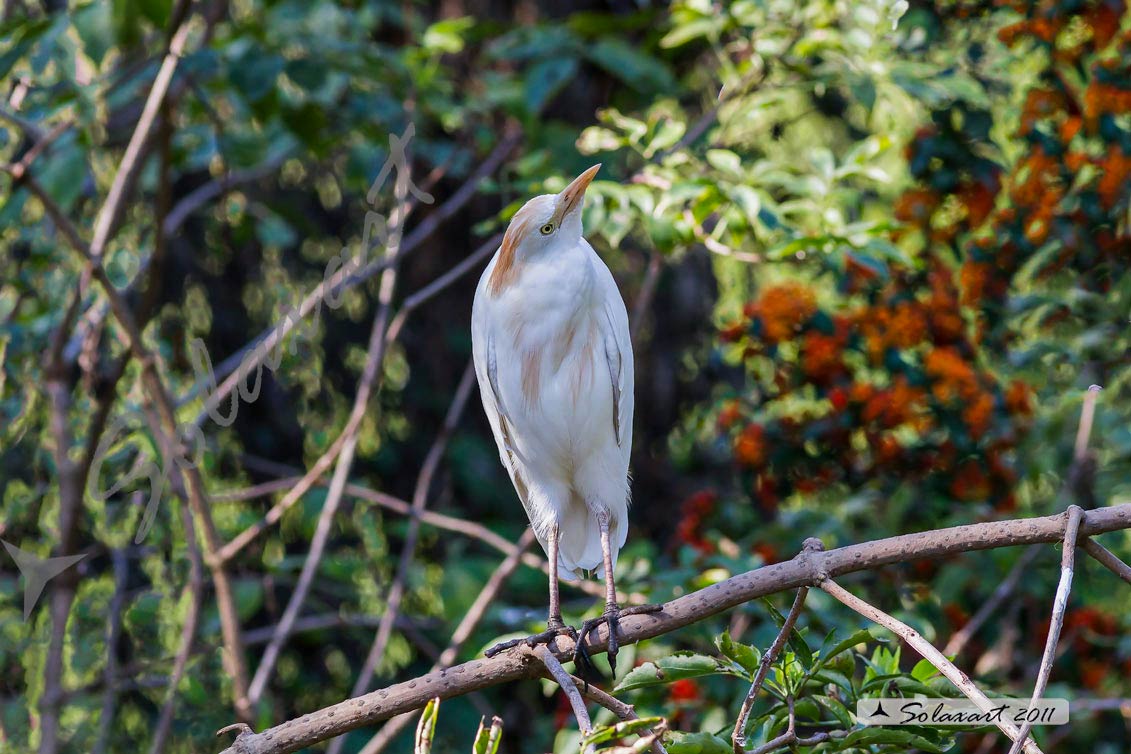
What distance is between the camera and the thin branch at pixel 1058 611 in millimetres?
1108

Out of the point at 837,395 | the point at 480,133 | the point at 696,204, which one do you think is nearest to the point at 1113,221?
the point at 837,395

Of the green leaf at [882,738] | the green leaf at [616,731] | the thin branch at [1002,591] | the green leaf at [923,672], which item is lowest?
the thin branch at [1002,591]

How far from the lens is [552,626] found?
1.84 metres

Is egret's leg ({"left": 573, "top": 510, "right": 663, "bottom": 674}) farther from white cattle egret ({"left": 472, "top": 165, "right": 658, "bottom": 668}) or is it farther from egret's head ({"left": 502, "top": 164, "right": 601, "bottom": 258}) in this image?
egret's head ({"left": 502, "top": 164, "right": 601, "bottom": 258})

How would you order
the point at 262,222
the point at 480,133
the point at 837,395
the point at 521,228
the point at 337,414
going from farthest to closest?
the point at 337,414 → the point at 262,222 → the point at 480,133 → the point at 837,395 → the point at 521,228

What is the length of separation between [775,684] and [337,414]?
8.81ft

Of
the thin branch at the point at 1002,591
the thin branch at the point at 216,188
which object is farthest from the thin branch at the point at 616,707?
the thin branch at the point at 216,188

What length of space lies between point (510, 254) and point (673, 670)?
2.55ft

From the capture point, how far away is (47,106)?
2.40 meters

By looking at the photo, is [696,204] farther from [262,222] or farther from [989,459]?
[262,222]

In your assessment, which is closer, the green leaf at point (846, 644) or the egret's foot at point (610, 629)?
the green leaf at point (846, 644)

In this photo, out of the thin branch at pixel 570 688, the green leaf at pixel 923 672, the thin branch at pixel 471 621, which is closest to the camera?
the thin branch at pixel 570 688

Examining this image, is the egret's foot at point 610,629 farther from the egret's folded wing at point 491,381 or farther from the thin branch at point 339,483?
the thin branch at point 339,483

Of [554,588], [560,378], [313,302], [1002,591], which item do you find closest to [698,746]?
[554,588]
